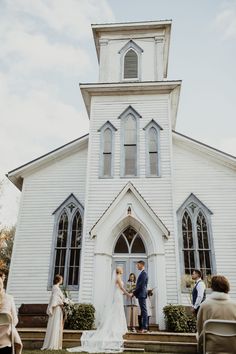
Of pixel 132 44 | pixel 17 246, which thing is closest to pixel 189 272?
pixel 17 246

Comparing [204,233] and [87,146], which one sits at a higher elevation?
[87,146]

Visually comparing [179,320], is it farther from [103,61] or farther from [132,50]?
[132,50]

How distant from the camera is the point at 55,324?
27.3 feet

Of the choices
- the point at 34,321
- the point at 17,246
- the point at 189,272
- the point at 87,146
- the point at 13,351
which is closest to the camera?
→ the point at 13,351

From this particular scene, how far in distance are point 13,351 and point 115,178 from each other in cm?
1004

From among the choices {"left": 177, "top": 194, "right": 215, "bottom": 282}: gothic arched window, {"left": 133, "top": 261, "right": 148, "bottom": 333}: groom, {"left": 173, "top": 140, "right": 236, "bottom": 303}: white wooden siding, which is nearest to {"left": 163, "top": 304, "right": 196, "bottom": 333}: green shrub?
{"left": 133, "top": 261, "right": 148, "bottom": 333}: groom

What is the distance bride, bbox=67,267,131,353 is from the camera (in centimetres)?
802

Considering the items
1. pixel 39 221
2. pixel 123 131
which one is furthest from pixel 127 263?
pixel 123 131

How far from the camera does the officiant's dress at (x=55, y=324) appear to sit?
8.14 meters

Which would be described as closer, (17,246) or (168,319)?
(168,319)

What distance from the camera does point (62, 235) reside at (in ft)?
46.9

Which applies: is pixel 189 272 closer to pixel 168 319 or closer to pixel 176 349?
pixel 168 319

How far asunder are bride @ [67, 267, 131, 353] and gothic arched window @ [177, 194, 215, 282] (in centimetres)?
418

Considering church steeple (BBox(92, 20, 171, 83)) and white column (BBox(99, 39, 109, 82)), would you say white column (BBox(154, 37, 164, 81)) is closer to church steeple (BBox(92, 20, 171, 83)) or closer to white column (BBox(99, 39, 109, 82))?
church steeple (BBox(92, 20, 171, 83))
